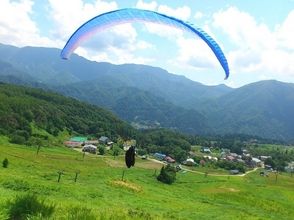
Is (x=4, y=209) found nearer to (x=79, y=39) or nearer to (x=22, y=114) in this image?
(x=79, y=39)

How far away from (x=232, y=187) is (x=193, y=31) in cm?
8014

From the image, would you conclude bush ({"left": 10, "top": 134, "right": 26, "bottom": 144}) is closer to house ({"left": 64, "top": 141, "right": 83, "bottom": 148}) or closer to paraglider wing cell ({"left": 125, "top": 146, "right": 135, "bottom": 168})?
house ({"left": 64, "top": 141, "right": 83, "bottom": 148})

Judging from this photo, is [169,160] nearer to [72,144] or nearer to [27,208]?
[72,144]

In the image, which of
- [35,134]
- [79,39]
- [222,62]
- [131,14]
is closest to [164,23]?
[131,14]

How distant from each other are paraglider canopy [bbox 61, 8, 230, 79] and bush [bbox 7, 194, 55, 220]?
34.6 ft

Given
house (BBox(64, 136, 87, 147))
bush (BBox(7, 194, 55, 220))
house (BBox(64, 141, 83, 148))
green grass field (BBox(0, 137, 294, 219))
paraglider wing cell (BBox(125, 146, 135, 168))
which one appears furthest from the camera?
house (BBox(64, 136, 87, 147))

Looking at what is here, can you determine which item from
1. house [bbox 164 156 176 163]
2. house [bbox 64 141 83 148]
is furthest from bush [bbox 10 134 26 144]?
house [bbox 164 156 176 163]

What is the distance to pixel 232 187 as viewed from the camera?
9544cm

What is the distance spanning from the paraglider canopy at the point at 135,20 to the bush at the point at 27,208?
10.5 metres

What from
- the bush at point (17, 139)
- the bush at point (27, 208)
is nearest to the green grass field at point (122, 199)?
the bush at point (27, 208)

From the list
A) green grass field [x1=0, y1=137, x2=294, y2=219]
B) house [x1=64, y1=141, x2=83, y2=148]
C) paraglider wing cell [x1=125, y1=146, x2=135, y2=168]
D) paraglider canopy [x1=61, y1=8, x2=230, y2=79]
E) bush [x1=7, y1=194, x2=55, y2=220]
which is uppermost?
paraglider canopy [x1=61, y1=8, x2=230, y2=79]

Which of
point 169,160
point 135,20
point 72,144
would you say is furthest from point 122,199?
point 169,160

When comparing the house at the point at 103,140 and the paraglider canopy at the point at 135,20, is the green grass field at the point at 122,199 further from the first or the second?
the house at the point at 103,140

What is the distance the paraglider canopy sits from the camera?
A: 20281 millimetres
